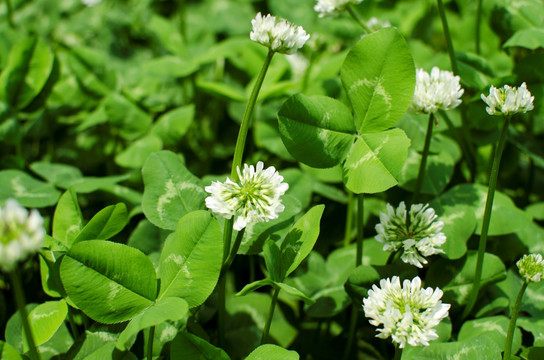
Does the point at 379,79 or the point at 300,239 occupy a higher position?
the point at 379,79

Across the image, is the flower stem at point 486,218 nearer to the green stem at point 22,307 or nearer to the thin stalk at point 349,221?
the thin stalk at point 349,221

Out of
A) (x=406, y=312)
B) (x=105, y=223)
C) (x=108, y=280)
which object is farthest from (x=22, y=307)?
(x=406, y=312)

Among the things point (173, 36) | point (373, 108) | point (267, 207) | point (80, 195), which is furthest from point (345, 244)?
point (173, 36)

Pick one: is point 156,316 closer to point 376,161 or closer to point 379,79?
point 376,161

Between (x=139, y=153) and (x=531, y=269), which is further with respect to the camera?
(x=139, y=153)

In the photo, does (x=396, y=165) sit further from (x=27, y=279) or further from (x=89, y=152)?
(x=89, y=152)

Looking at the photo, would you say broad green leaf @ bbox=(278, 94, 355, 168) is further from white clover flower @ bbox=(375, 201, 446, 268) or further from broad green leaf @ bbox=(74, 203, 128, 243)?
broad green leaf @ bbox=(74, 203, 128, 243)
